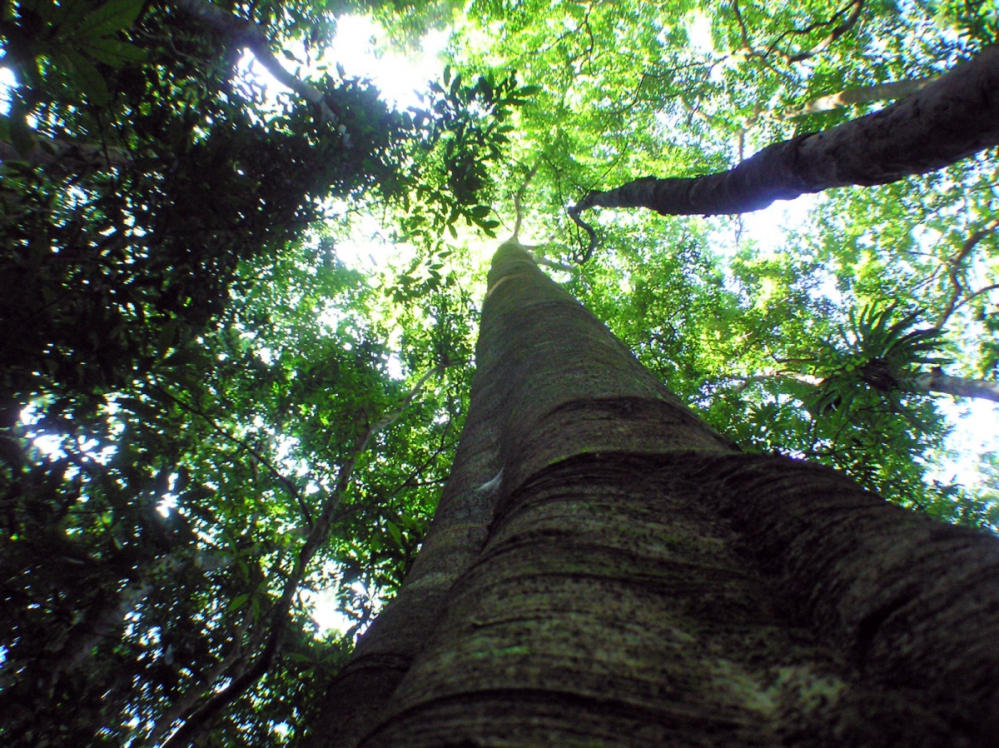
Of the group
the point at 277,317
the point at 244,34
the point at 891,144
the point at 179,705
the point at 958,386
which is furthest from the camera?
the point at 277,317

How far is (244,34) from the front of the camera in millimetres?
4094

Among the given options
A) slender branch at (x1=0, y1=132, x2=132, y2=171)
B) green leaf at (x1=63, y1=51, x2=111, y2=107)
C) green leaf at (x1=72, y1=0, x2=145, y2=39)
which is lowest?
green leaf at (x1=63, y1=51, x2=111, y2=107)

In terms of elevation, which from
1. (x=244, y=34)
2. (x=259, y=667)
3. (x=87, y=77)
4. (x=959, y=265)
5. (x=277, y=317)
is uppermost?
(x=959, y=265)

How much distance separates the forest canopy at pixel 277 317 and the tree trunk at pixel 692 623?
6.37 feet

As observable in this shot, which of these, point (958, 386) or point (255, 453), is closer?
point (255, 453)

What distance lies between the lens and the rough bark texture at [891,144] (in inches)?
55.6

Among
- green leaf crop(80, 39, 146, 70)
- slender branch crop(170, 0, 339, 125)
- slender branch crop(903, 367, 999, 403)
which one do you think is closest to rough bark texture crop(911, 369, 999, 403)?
slender branch crop(903, 367, 999, 403)

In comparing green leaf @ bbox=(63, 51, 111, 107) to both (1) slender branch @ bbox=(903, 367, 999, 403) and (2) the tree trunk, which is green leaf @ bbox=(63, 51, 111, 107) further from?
(1) slender branch @ bbox=(903, 367, 999, 403)

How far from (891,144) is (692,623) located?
1.86 m

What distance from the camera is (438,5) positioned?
10422 millimetres

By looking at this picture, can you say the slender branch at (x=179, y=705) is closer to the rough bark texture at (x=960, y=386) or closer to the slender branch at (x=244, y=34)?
the slender branch at (x=244, y=34)

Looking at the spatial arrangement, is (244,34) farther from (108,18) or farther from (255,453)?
(255,453)

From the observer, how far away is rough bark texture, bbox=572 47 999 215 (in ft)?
4.63

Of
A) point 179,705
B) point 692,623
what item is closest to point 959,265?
point 692,623
